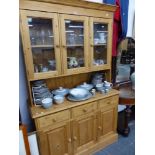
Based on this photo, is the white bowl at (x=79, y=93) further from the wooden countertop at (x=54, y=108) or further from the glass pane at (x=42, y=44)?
the glass pane at (x=42, y=44)

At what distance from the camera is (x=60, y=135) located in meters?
1.54

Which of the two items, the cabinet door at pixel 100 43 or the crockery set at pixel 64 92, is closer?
the crockery set at pixel 64 92

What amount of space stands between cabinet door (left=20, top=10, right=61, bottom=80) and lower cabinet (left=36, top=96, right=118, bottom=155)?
1.54 ft

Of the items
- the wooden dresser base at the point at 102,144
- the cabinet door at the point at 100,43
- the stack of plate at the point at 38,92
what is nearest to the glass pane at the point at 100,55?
the cabinet door at the point at 100,43

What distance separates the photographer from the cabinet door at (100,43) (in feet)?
5.68

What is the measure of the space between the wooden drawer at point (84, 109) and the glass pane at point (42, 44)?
20.3 inches

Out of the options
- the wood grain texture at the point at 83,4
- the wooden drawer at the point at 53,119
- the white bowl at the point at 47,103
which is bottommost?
the wooden drawer at the point at 53,119

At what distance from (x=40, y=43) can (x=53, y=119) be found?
0.79 metres

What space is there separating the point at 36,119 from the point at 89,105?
617 millimetres

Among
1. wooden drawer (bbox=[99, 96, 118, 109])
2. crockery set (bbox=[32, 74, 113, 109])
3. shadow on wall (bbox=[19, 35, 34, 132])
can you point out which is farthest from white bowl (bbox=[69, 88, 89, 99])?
shadow on wall (bbox=[19, 35, 34, 132])

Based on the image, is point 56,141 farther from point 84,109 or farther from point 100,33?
point 100,33

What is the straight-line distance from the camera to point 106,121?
1894 mm

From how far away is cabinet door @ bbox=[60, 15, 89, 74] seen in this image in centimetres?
151
